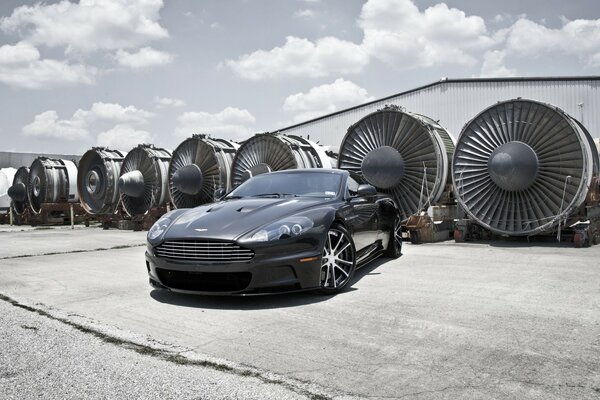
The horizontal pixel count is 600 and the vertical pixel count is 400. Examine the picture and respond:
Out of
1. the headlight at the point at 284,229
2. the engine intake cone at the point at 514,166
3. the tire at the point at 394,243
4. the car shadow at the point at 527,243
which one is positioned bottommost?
the car shadow at the point at 527,243

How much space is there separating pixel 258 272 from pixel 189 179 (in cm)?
994

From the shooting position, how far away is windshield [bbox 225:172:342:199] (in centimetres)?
551

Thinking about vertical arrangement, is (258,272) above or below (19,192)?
below

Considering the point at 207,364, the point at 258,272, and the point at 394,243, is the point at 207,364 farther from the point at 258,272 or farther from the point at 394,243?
the point at 394,243

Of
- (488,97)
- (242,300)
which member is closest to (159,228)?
(242,300)

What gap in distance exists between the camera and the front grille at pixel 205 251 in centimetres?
410

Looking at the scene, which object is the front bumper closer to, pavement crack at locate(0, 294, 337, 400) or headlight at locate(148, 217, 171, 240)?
headlight at locate(148, 217, 171, 240)

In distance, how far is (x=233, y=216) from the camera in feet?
15.1

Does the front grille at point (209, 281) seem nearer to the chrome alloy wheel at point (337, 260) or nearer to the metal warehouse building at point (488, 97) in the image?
the chrome alloy wheel at point (337, 260)

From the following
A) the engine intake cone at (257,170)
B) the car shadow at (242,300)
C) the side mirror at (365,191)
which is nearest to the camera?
the car shadow at (242,300)

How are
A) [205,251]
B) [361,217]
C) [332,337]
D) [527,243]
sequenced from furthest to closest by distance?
[527,243]
[361,217]
[205,251]
[332,337]

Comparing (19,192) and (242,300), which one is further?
(19,192)

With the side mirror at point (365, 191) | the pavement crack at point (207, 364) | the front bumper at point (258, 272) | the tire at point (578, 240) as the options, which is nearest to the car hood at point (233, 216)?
the front bumper at point (258, 272)

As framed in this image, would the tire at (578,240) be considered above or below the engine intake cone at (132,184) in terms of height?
below
